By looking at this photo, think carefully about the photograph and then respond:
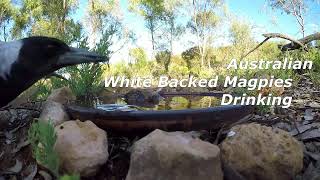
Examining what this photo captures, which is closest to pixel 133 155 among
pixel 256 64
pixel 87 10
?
pixel 256 64

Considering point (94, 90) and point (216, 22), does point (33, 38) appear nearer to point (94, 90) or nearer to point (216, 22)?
point (94, 90)

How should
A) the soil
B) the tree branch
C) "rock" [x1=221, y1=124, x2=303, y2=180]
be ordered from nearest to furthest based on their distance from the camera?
"rock" [x1=221, y1=124, x2=303, y2=180]
the soil
the tree branch

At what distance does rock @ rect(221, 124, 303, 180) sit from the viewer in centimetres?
153

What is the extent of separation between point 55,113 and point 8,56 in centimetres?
32

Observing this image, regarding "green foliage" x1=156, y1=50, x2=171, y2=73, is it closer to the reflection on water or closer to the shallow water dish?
the reflection on water

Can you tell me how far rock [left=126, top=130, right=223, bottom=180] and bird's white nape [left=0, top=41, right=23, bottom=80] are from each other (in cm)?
69

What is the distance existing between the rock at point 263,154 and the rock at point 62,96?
3.15ft

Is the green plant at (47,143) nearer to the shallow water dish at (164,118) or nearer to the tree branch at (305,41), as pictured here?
the shallow water dish at (164,118)

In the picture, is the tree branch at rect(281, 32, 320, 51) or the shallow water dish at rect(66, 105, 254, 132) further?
the tree branch at rect(281, 32, 320, 51)

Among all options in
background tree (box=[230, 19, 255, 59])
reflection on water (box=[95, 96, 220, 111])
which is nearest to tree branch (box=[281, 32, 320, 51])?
reflection on water (box=[95, 96, 220, 111])

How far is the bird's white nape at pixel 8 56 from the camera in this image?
174 centimetres

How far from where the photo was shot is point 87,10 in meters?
21.4

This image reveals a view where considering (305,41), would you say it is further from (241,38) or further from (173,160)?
(241,38)

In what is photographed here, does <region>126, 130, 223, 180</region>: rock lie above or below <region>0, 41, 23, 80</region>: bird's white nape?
below
